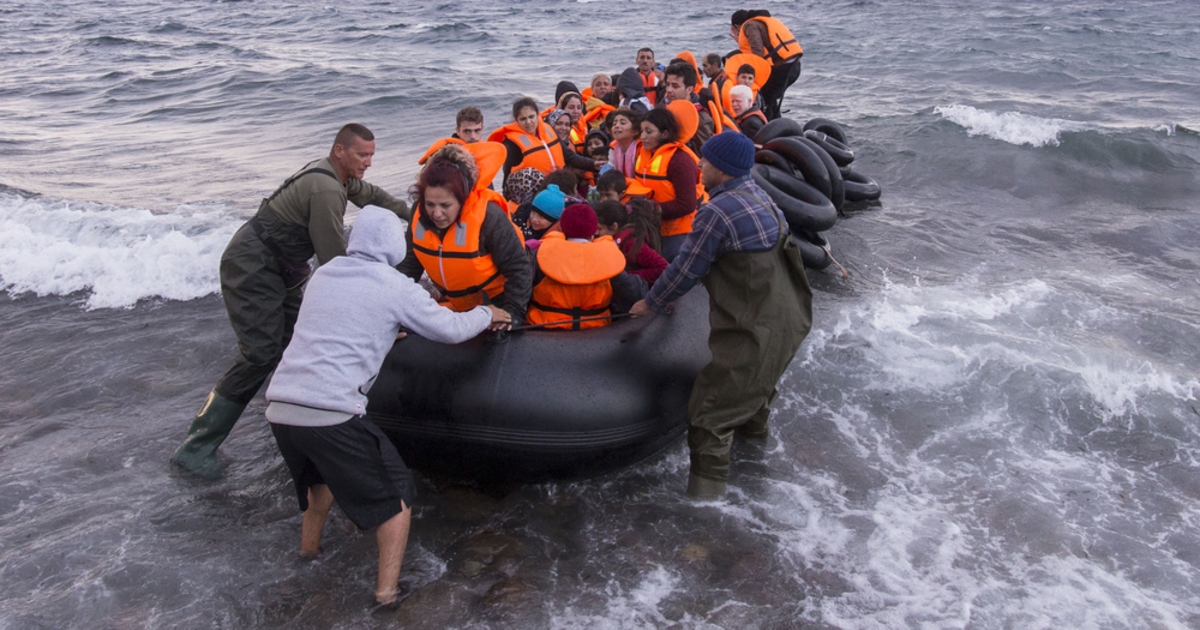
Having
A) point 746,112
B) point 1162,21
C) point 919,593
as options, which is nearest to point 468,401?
point 919,593

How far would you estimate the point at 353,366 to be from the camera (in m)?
2.96

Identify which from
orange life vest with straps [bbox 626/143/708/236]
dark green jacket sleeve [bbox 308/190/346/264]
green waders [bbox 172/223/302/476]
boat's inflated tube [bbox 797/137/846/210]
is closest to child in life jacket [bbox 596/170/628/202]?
orange life vest with straps [bbox 626/143/708/236]

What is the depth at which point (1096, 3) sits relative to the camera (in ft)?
88.4

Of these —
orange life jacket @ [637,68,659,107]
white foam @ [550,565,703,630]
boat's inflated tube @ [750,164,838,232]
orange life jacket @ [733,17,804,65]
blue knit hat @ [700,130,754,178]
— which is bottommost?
white foam @ [550,565,703,630]

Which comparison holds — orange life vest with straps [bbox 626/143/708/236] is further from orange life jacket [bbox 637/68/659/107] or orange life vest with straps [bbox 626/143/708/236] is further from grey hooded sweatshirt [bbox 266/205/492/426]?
orange life jacket [bbox 637/68/659/107]

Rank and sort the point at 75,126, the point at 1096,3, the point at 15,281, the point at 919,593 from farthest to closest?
1. the point at 1096,3
2. the point at 75,126
3. the point at 15,281
4. the point at 919,593

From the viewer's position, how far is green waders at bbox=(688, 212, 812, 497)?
11.7ft

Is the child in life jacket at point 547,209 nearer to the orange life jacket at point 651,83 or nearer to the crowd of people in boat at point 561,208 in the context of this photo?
the crowd of people in boat at point 561,208

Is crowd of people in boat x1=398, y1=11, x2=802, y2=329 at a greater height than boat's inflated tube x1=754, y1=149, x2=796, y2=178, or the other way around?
crowd of people in boat x1=398, y1=11, x2=802, y2=329

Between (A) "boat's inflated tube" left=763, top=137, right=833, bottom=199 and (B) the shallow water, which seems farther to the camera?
(A) "boat's inflated tube" left=763, top=137, right=833, bottom=199

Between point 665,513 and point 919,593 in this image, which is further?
point 665,513

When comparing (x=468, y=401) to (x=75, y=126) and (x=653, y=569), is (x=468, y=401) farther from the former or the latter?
(x=75, y=126)

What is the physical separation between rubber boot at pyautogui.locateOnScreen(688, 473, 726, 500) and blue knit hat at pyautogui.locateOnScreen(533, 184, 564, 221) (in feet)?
5.61

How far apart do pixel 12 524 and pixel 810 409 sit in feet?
14.8
